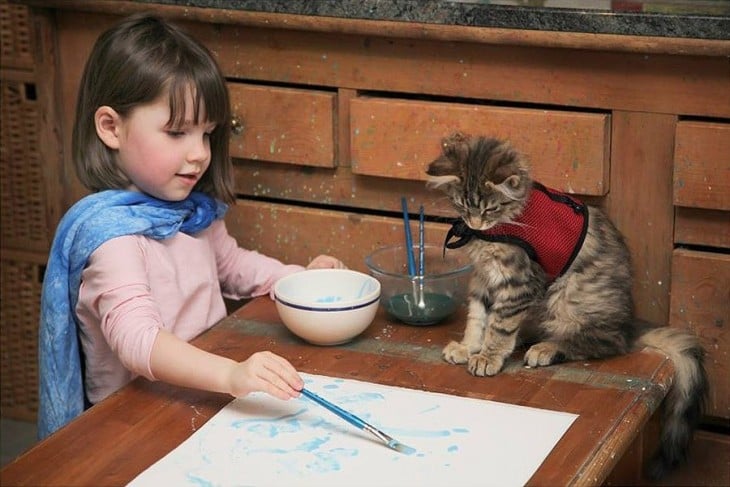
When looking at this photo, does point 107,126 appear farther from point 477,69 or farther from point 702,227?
point 702,227

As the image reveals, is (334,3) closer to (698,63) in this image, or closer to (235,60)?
(235,60)

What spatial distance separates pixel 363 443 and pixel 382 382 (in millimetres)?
183

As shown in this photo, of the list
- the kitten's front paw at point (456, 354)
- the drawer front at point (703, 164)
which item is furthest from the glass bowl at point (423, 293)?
the drawer front at point (703, 164)

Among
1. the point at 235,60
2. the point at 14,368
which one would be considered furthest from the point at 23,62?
the point at 14,368

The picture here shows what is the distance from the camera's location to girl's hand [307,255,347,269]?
1.85 m

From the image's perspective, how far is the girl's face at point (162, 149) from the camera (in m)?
1.70

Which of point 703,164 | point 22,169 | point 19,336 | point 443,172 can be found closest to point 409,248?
point 443,172

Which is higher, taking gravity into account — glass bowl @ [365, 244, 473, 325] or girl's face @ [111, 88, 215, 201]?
girl's face @ [111, 88, 215, 201]

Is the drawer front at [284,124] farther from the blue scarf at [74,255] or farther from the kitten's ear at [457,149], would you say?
the kitten's ear at [457,149]

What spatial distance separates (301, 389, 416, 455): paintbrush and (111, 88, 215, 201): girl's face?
1.55ft

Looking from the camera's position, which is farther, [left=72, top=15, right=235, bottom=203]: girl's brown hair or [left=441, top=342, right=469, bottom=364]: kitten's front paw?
[left=72, top=15, right=235, bottom=203]: girl's brown hair

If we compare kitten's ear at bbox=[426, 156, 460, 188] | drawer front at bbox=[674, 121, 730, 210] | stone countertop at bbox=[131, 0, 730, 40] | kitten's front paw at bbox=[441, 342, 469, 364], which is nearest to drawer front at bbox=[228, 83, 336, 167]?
stone countertop at bbox=[131, 0, 730, 40]

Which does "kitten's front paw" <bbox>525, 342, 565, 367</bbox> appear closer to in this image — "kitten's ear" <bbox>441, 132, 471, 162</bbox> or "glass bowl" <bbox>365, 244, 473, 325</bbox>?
"glass bowl" <bbox>365, 244, 473, 325</bbox>

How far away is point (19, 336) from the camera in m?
2.50
